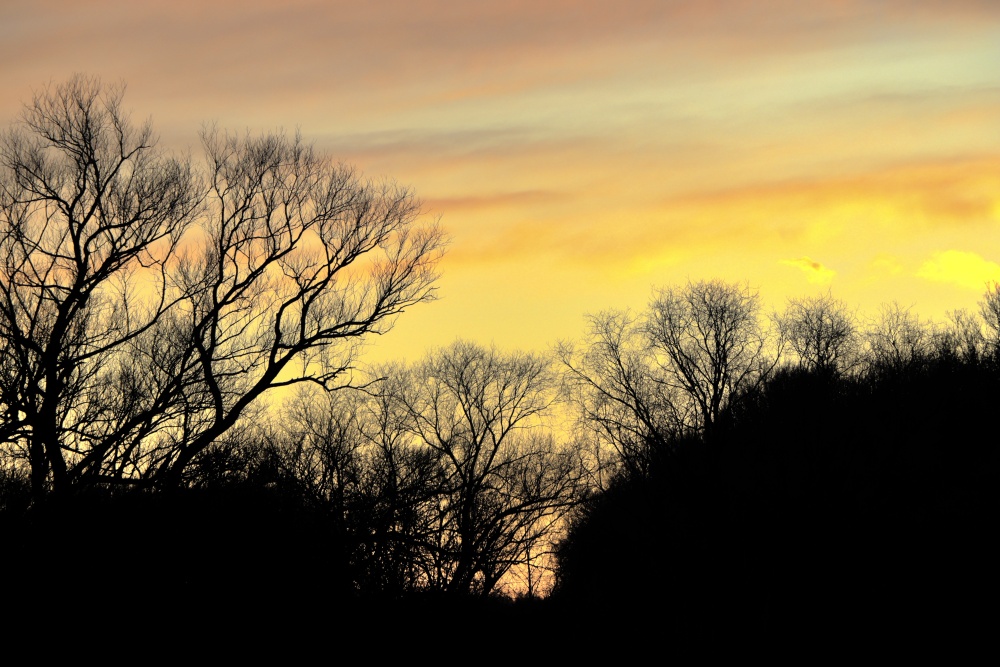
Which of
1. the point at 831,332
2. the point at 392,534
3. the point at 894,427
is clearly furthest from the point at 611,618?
the point at 831,332

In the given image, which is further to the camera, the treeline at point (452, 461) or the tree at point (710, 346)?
the tree at point (710, 346)

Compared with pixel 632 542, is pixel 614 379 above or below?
above

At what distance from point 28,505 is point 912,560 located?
25576 mm

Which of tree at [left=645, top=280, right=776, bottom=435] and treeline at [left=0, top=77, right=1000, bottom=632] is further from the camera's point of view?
tree at [left=645, top=280, right=776, bottom=435]

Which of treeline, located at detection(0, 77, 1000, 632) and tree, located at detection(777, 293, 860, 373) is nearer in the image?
treeline, located at detection(0, 77, 1000, 632)

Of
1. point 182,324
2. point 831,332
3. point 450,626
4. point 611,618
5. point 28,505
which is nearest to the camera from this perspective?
point 28,505

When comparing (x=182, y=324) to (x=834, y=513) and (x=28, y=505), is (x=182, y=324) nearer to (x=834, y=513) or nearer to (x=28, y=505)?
(x=28, y=505)

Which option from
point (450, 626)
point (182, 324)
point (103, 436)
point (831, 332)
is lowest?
point (450, 626)

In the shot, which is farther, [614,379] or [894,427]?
[614,379]

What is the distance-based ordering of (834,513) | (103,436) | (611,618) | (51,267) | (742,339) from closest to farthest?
1. (103,436)
2. (51,267)
3. (611,618)
4. (834,513)
5. (742,339)

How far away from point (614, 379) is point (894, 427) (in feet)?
38.4

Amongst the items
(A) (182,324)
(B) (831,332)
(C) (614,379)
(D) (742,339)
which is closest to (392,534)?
(A) (182,324)

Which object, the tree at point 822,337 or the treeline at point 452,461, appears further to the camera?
the tree at point 822,337

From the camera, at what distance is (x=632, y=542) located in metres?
Result: 38.9
